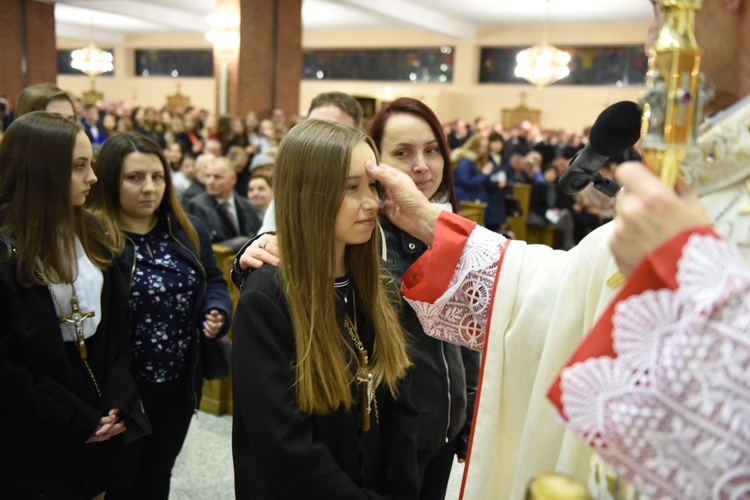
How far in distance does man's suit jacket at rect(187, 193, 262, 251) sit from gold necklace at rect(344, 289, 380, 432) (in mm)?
2452

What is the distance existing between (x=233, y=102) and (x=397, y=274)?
9.25 meters

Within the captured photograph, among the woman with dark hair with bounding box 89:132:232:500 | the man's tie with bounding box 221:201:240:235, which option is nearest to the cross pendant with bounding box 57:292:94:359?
the woman with dark hair with bounding box 89:132:232:500

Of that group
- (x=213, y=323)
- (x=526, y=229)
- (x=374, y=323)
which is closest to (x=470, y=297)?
(x=374, y=323)

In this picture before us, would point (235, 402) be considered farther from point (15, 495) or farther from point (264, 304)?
point (15, 495)

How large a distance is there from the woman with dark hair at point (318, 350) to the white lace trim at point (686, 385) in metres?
→ 0.77

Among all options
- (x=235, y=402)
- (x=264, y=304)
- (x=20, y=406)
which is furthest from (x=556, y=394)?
(x=20, y=406)

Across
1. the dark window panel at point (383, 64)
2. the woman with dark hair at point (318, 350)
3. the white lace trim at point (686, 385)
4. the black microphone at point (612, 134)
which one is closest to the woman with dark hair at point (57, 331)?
the woman with dark hair at point (318, 350)

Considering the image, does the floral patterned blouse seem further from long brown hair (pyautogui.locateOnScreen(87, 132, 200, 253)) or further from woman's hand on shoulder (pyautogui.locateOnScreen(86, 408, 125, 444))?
woman's hand on shoulder (pyautogui.locateOnScreen(86, 408, 125, 444))

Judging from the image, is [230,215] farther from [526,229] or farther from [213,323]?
[526,229]

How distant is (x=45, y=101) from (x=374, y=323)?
2514mm

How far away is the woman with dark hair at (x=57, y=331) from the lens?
1.88 metres

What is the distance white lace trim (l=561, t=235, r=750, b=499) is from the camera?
2.33 ft

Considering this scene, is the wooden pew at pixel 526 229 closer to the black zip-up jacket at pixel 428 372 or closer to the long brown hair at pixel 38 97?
the long brown hair at pixel 38 97

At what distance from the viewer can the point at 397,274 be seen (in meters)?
1.86
